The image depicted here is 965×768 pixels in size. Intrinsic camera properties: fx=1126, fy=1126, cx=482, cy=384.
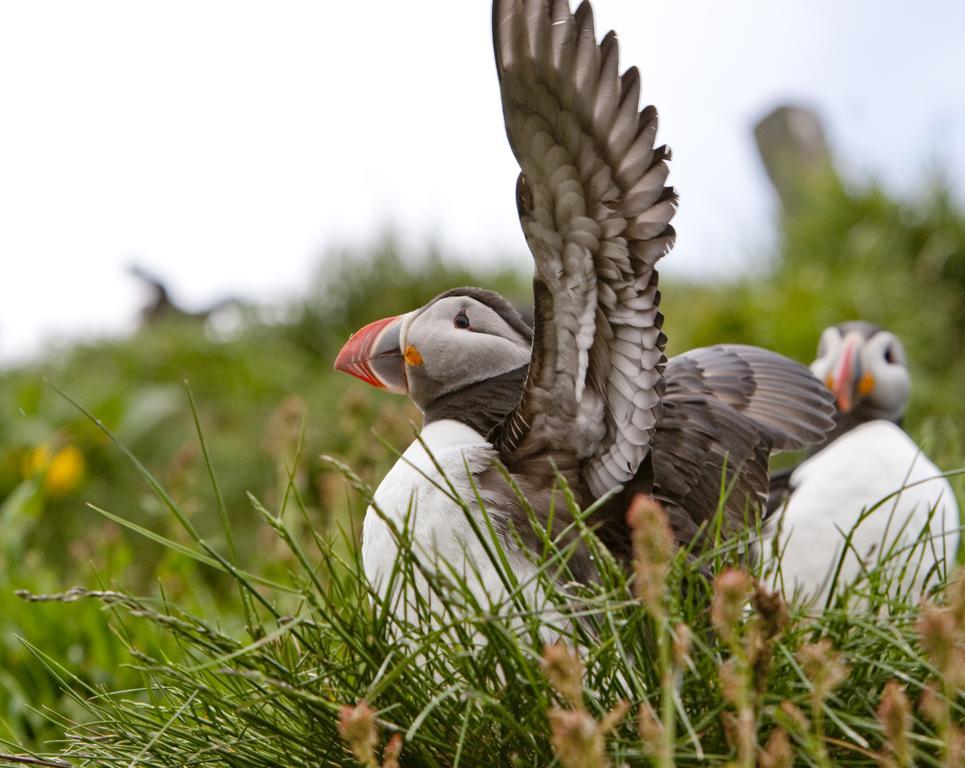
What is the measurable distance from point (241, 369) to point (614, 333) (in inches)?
194

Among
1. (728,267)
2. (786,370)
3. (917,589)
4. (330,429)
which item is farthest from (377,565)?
(728,267)

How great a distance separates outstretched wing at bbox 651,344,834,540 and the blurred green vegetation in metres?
1.62

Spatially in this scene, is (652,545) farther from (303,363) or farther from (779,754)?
(303,363)

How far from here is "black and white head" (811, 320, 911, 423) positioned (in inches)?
121

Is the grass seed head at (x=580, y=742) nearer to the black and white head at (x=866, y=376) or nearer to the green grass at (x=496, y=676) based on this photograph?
the green grass at (x=496, y=676)

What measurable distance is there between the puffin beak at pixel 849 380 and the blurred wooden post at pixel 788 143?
19.0 ft

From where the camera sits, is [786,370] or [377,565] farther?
[786,370]

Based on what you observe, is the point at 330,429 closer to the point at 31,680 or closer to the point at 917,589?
the point at 31,680

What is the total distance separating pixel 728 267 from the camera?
679 centimetres

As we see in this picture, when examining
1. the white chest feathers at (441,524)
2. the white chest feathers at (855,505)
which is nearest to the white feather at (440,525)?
the white chest feathers at (441,524)

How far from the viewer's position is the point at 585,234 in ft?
4.42

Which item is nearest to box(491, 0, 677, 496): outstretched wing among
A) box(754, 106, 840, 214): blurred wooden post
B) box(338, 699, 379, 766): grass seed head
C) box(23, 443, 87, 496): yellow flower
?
box(338, 699, 379, 766): grass seed head

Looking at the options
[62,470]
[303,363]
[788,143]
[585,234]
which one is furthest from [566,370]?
[788,143]

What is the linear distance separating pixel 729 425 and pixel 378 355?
0.55 meters
